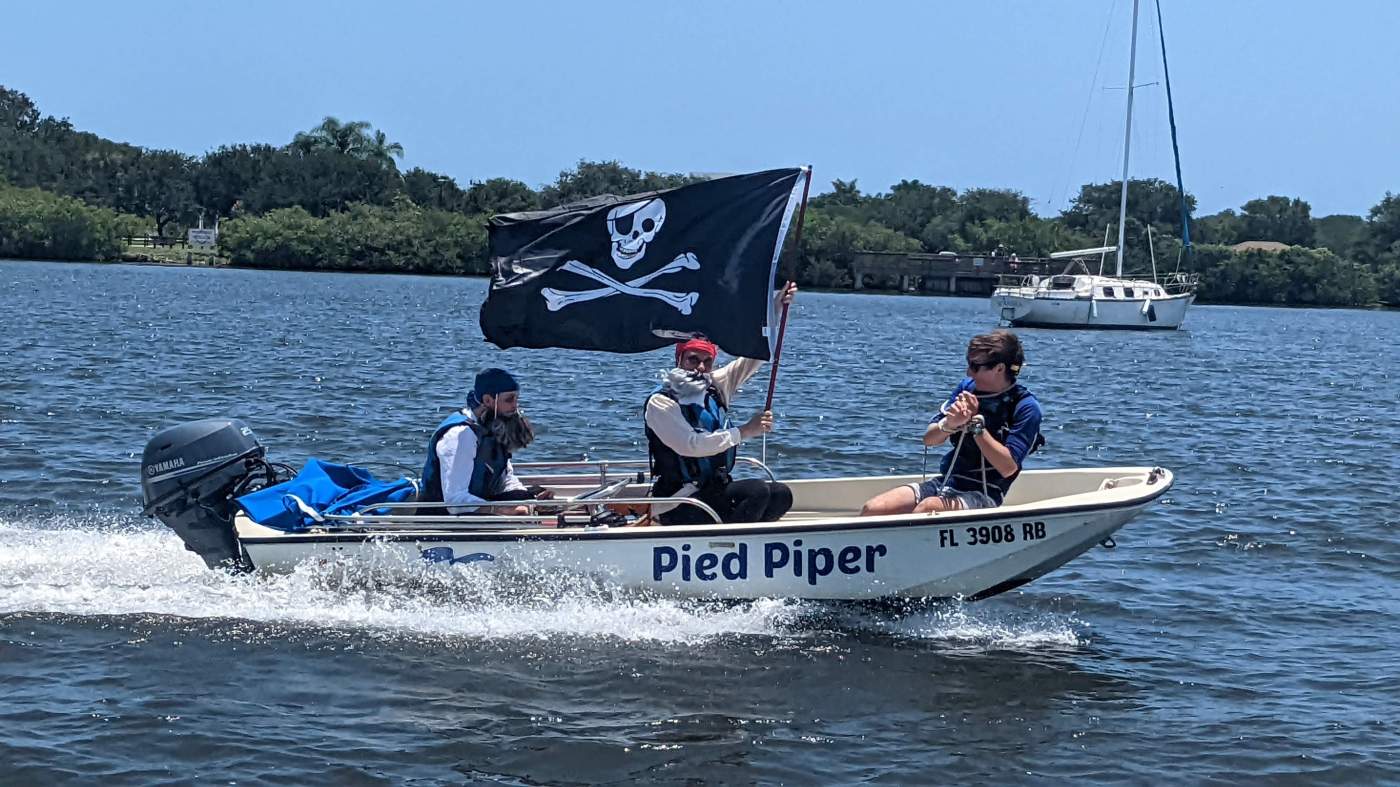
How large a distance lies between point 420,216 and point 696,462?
120 meters

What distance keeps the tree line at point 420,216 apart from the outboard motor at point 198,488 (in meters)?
105

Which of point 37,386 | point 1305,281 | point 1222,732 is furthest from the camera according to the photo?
point 1305,281

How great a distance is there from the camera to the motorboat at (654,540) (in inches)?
432

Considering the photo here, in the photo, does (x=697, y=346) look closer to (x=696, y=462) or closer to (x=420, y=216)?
(x=696, y=462)

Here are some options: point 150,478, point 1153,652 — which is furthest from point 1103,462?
point 150,478

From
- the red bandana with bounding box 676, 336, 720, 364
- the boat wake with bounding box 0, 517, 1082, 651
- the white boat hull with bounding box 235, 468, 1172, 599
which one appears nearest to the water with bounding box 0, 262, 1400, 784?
the boat wake with bounding box 0, 517, 1082, 651

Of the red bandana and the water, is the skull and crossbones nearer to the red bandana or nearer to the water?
the red bandana

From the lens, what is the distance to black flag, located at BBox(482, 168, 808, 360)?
439 inches

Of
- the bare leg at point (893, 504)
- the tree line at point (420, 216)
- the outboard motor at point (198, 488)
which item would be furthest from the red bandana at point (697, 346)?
the tree line at point (420, 216)

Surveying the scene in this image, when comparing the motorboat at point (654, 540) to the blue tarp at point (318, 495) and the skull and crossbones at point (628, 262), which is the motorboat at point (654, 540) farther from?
the skull and crossbones at point (628, 262)

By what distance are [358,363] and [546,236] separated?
23.6 m

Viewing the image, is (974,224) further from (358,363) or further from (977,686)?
(977,686)

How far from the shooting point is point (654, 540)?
36.1 ft

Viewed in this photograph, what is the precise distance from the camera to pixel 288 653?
34.2 feet
